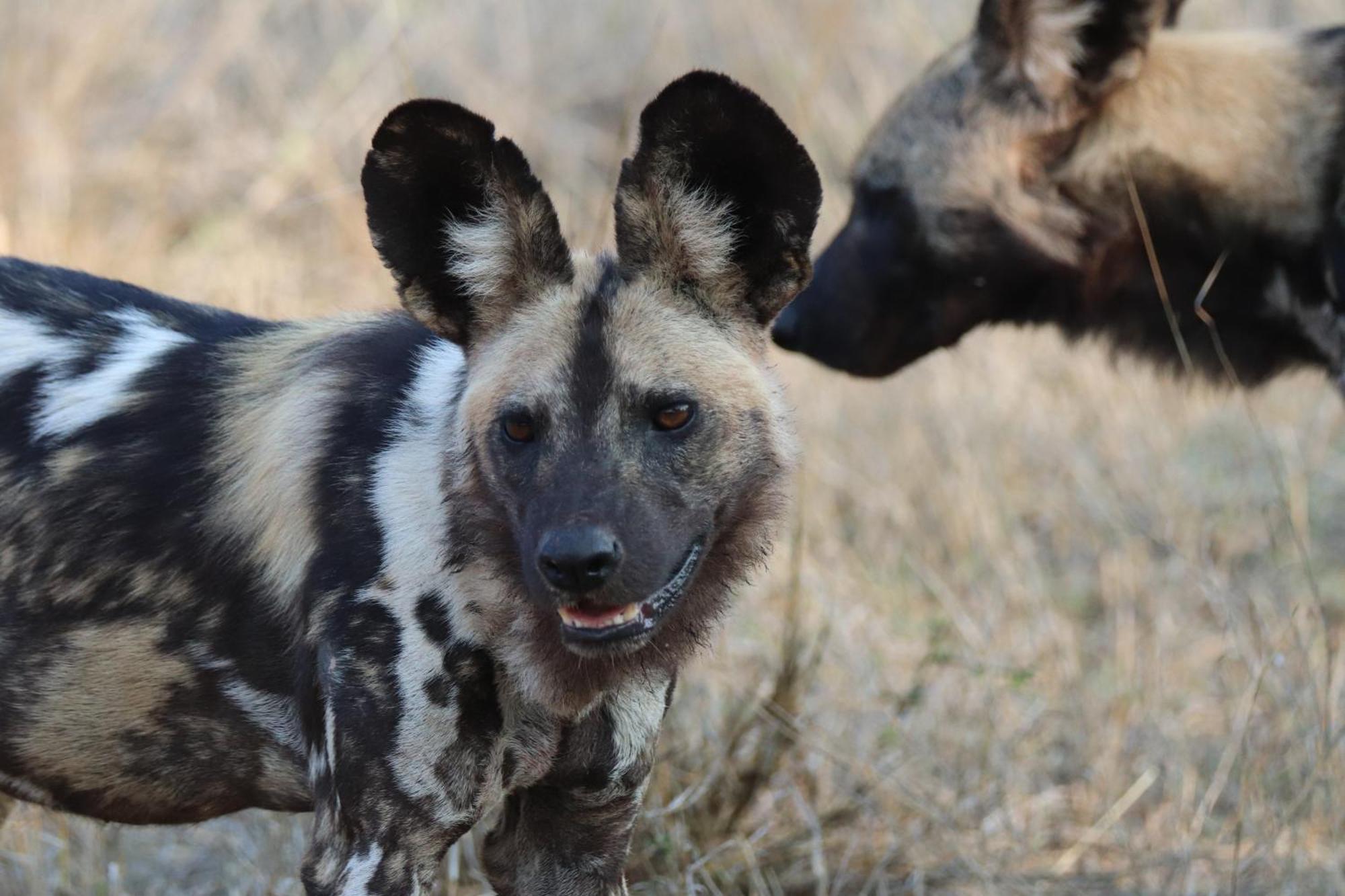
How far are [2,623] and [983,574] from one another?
3.13 metres

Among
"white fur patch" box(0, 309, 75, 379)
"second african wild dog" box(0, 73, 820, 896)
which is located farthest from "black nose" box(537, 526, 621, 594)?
"white fur patch" box(0, 309, 75, 379)

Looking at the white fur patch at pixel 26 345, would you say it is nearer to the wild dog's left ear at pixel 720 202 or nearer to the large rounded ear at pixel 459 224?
the large rounded ear at pixel 459 224

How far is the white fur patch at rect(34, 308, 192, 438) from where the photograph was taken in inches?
85.9

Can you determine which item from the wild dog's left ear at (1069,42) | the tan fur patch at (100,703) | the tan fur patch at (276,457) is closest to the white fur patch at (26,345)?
the tan fur patch at (276,457)

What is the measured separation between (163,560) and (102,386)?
0.28 meters

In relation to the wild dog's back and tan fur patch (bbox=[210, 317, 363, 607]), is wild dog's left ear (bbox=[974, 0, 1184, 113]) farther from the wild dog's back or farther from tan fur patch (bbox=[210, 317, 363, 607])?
tan fur patch (bbox=[210, 317, 363, 607])

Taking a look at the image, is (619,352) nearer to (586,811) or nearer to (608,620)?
(608,620)

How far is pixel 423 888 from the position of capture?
195 centimetres

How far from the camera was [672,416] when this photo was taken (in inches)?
75.5

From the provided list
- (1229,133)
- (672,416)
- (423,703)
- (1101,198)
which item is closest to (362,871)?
(423,703)

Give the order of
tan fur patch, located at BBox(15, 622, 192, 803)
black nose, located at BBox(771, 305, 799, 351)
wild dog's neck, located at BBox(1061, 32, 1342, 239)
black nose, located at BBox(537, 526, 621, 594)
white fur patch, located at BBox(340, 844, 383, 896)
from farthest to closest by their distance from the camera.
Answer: black nose, located at BBox(771, 305, 799, 351), wild dog's neck, located at BBox(1061, 32, 1342, 239), tan fur patch, located at BBox(15, 622, 192, 803), white fur patch, located at BBox(340, 844, 383, 896), black nose, located at BBox(537, 526, 621, 594)

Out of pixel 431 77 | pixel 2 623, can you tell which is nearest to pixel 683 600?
pixel 2 623

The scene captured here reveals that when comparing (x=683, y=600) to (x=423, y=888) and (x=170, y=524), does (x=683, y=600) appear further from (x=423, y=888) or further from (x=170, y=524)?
(x=170, y=524)

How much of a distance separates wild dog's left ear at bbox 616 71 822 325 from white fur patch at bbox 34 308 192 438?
2.31ft
